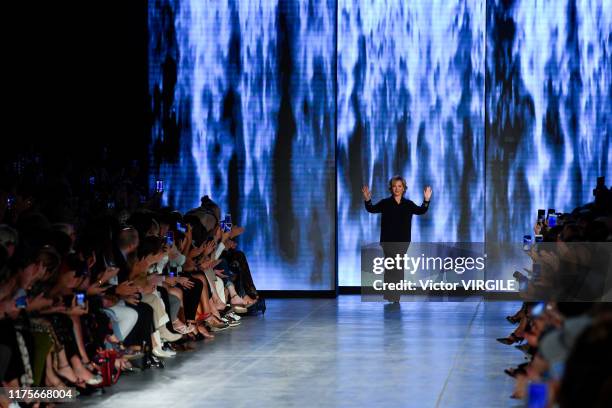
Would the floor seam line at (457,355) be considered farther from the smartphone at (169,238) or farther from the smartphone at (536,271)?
the smartphone at (169,238)

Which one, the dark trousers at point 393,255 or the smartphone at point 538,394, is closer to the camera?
the smartphone at point 538,394

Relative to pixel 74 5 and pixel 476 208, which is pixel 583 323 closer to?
pixel 74 5

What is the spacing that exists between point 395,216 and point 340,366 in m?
4.66

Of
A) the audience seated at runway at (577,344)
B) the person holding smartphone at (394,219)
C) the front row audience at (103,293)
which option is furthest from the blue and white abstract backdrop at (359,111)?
the audience seated at runway at (577,344)

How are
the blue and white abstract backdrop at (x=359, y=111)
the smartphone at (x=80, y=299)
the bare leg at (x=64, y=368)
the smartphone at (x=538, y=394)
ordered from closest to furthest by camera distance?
the smartphone at (x=538, y=394)
the bare leg at (x=64, y=368)
the smartphone at (x=80, y=299)
the blue and white abstract backdrop at (x=359, y=111)

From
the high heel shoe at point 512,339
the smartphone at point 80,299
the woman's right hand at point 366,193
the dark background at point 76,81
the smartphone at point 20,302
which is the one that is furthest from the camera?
the woman's right hand at point 366,193

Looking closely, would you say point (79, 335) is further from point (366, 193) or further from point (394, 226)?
point (394, 226)

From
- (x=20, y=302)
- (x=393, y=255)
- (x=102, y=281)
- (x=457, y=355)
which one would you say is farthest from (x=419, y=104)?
(x=20, y=302)

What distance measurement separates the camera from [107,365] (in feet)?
21.1

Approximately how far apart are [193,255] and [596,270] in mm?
4110

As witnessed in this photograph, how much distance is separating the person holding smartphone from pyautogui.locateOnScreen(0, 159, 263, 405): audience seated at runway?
5.55ft

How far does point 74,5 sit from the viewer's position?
11.0 m

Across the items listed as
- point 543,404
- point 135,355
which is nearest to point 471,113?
point 135,355

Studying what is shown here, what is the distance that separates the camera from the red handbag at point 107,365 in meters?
6.42
